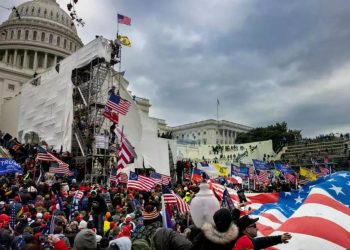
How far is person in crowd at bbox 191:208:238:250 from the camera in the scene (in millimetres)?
3406

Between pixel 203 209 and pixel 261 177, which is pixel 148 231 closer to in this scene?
pixel 203 209

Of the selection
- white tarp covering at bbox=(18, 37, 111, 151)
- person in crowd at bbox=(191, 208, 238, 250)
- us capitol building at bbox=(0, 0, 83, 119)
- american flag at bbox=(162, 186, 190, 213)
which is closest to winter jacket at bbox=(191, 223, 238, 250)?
person in crowd at bbox=(191, 208, 238, 250)

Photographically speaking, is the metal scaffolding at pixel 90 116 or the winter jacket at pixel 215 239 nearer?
the winter jacket at pixel 215 239

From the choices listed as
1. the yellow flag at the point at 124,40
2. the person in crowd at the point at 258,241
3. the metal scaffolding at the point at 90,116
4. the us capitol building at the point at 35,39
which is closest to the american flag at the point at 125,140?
the metal scaffolding at the point at 90,116

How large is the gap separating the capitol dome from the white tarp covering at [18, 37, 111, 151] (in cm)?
3422

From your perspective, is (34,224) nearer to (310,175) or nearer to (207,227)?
(207,227)

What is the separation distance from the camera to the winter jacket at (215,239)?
340cm

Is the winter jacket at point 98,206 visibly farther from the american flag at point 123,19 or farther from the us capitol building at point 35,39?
the us capitol building at point 35,39

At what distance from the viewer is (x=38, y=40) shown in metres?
75.8

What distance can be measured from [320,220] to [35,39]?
7891 centimetres

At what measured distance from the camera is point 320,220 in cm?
558

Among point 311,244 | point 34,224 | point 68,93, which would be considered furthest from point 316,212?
point 68,93

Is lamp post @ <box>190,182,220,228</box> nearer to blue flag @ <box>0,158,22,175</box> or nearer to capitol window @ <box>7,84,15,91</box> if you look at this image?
blue flag @ <box>0,158,22,175</box>

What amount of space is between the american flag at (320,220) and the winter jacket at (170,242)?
2.08m
